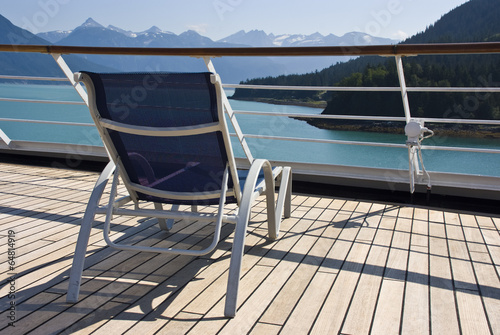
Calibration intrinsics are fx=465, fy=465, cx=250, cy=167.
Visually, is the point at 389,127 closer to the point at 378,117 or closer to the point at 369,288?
the point at 378,117

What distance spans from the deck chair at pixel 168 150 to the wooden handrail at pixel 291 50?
1.07 m

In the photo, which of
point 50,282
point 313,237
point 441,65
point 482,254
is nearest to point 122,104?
point 50,282

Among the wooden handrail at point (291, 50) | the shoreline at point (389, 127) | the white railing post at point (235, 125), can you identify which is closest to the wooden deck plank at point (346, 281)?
the white railing post at point (235, 125)

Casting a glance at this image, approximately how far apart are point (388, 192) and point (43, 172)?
2.50m

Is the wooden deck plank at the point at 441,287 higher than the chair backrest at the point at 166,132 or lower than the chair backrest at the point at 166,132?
lower

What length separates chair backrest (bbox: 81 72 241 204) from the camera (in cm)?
153

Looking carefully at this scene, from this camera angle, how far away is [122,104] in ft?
5.25

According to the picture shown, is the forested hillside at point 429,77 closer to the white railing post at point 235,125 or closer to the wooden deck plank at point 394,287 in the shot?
the white railing post at point 235,125

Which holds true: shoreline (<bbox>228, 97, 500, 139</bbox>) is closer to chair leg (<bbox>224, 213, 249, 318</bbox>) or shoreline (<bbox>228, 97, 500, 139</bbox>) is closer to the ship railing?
the ship railing

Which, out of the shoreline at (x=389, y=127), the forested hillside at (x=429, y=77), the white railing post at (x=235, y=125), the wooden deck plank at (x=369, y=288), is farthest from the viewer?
the shoreline at (x=389, y=127)

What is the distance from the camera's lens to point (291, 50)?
2.67 metres

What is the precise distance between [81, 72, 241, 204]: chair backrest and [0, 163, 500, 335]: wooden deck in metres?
0.34

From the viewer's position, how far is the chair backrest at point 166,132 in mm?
1528

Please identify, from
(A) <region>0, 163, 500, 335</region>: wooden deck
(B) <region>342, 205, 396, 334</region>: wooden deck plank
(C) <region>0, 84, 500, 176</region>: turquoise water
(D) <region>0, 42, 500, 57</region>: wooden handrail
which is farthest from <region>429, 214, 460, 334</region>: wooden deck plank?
(C) <region>0, 84, 500, 176</region>: turquoise water
